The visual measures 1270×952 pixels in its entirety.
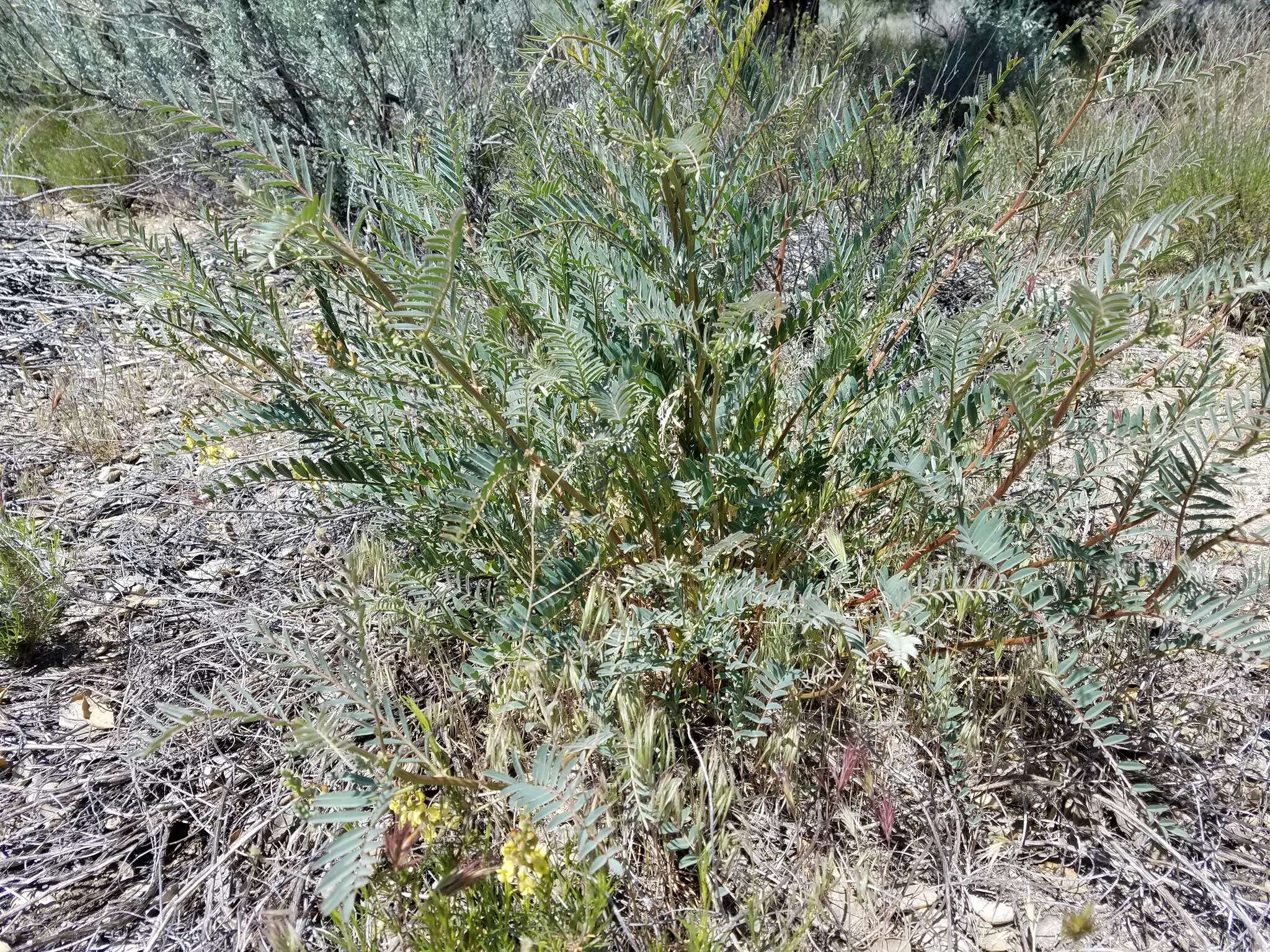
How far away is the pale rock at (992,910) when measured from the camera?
1383 millimetres

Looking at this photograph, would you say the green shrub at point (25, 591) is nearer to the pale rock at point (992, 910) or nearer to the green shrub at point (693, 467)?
the green shrub at point (693, 467)

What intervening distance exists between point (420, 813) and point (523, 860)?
6.3 inches

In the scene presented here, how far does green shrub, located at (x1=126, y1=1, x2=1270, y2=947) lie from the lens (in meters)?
1.15

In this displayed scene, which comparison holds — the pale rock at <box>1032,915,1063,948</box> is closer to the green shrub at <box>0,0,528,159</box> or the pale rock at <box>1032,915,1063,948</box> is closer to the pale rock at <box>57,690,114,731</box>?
the pale rock at <box>57,690,114,731</box>

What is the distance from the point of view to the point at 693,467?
53.9 inches

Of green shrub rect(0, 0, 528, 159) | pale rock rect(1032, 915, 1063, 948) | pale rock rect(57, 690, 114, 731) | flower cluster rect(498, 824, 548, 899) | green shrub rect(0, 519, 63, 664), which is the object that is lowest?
pale rock rect(1032, 915, 1063, 948)

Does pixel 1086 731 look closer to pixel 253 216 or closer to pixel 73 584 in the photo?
pixel 253 216

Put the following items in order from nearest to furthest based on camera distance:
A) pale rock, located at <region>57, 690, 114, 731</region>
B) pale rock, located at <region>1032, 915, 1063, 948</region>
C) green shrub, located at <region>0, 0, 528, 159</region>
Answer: pale rock, located at <region>1032, 915, 1063, 948</region> → pale rock, located at <region>57, 690, 114, 731</region> → green shrub, located at <region>0, 0, 528, 159</region>

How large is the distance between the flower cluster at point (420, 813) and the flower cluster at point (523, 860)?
4.4 inches

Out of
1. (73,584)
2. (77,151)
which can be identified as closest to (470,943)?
(73,584)

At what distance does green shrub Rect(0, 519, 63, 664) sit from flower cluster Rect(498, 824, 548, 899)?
1.41m

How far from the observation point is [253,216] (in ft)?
2.97

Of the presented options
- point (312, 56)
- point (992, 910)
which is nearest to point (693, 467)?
point (992, 910)

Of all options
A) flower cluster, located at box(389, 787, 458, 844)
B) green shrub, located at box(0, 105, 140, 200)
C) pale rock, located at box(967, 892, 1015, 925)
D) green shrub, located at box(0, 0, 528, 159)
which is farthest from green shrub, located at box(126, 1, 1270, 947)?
green shrub, located at box(0, 105, 140, 200)
